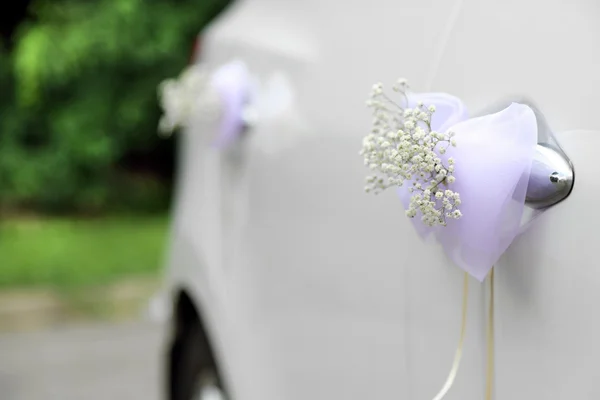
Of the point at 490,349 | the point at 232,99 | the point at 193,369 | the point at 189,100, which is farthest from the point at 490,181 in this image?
the point at 193,369

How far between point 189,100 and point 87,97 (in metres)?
5.96

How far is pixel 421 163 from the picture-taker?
38.5 inches

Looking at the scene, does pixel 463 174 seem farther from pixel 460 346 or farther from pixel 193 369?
pixel 193 369

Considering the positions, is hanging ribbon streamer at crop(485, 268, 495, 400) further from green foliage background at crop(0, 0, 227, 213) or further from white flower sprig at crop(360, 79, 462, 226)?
green foliage background at crop(0, 0, 227, 213)

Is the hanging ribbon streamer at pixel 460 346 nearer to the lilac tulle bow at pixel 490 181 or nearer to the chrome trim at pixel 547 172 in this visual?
the lilac tulle bow at pixel 490 181

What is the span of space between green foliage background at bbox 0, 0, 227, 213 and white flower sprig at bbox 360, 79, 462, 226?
248 inches

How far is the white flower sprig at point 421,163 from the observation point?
97 cm

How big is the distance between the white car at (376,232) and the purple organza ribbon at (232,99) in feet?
0.13

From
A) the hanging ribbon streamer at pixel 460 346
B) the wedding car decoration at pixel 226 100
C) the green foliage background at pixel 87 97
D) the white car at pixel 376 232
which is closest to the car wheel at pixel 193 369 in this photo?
the white car at pixel 376 232

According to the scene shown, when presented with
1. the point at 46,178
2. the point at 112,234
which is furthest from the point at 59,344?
the point at 46,178

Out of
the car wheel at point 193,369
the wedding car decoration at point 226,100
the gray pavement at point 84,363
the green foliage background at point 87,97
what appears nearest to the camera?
the wedding car decoration at point 226,100

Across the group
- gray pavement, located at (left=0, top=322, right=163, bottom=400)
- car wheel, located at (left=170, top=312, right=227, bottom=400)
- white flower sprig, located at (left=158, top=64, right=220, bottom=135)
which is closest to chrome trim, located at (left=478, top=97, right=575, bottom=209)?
white flower sprig, located at (left=158, top=64, right=220, bottom=135)

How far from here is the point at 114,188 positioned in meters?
8.18

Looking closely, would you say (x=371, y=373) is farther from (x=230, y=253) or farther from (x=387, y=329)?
(x=230, y=253)
